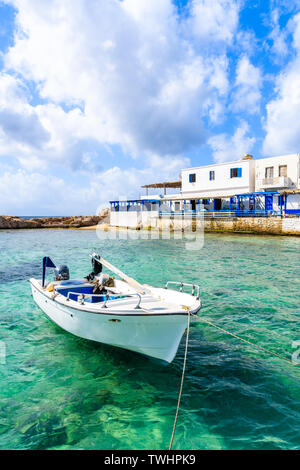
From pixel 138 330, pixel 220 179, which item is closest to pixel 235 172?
pixel 220 179

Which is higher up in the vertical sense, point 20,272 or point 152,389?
point 20,272

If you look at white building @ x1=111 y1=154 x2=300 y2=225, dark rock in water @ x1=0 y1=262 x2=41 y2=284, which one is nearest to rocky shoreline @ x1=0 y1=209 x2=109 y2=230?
white building @ x1=111 y1=154 x2=300 y2=225

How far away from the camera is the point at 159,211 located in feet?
148

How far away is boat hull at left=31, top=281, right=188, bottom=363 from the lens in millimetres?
5398

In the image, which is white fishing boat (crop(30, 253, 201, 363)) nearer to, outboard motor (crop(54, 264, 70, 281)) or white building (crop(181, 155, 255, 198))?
outboard motor (crop(54, 264, 70, 281))

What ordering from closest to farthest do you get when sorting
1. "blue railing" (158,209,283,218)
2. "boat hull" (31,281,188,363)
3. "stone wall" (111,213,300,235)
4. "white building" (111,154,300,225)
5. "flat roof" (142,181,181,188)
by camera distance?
"boat hull" (31,281,188,363) < "stone wall" (111,213,300,235) < "blue railing" (158,209,283,218) < "white building" (111,154,300,225) < "flat roof" (142,181,181,188)

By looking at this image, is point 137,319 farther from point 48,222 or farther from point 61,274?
point 48,222

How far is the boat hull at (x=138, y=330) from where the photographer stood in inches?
213

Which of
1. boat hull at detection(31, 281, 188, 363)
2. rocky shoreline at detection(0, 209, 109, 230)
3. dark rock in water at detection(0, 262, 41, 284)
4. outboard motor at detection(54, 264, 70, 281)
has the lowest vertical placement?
dark rock in water at detection(0, 262, 41, 284)

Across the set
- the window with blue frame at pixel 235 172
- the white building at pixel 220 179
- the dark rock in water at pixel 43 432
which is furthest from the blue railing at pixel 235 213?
the dark rock in water at pixel 43 432

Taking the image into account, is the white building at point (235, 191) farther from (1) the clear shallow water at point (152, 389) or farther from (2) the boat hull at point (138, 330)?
(2) the boat hull at point (138, 330)

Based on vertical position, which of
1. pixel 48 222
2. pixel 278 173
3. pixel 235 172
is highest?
pixel 235 172

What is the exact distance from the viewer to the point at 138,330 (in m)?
5.60

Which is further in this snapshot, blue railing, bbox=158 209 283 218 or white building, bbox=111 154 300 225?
white building, bbox=111 154 300 225
